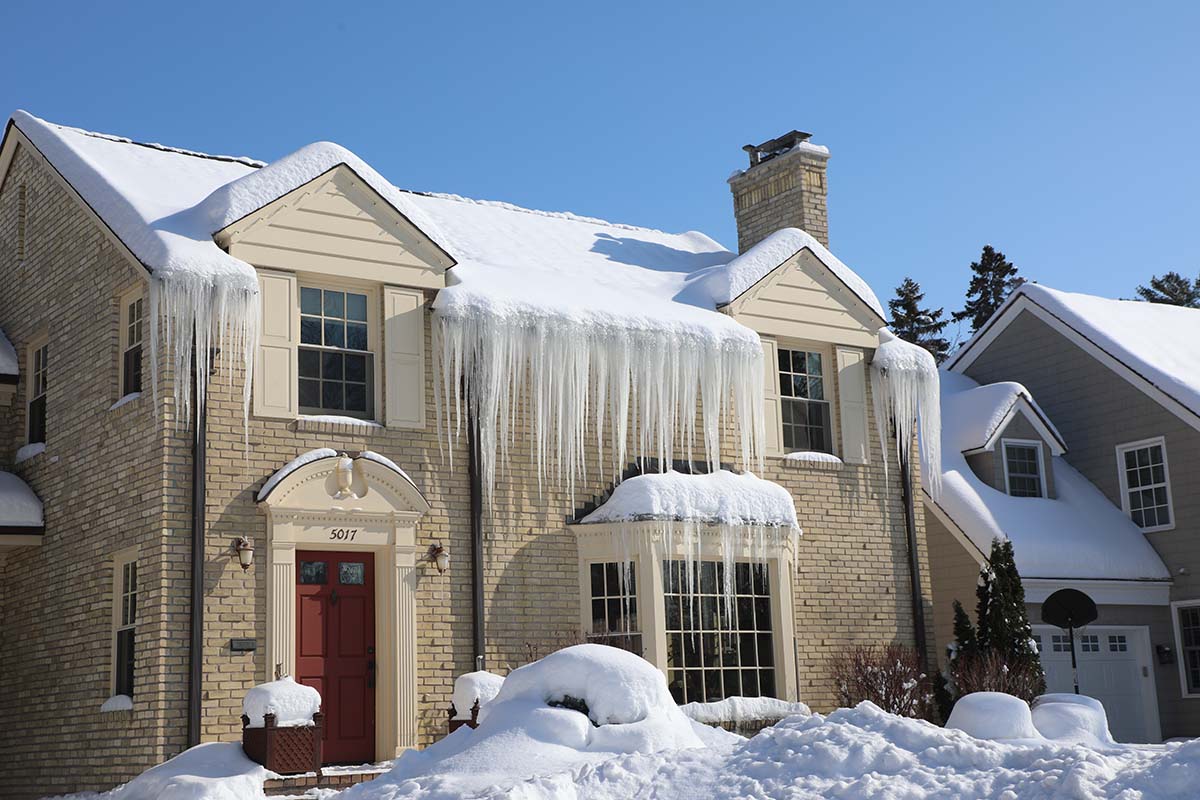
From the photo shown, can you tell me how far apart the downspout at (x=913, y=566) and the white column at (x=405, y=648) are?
693 cm

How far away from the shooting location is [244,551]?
1260cm

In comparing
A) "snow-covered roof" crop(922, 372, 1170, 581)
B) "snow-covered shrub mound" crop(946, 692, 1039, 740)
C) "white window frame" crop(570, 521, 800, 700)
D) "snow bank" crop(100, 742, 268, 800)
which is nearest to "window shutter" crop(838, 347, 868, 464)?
"white window frame" crop(570, 521, 800, 700)

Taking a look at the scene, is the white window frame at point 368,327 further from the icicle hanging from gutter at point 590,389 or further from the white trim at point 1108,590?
the white trim at point 1108,590

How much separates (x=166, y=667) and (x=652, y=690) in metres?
4.87

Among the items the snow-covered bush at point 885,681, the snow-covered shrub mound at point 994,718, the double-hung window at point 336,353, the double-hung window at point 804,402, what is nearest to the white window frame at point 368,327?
the double-hung window at point 336,353

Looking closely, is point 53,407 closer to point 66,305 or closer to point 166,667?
point 66,305


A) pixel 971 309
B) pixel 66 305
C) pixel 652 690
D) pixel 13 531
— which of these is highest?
pixel 971 309

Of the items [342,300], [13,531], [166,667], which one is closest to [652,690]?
[166,667]

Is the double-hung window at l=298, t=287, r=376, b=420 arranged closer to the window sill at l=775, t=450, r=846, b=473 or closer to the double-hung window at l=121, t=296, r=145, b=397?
the double-hung window at l=121, t=296, r=145, b=397

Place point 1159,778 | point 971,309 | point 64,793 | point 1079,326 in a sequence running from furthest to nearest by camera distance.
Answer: point 971,309 < point 1079,326 < point 64,793 < point 1159,778

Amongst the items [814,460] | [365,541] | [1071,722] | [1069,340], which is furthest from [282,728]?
[1069,340]

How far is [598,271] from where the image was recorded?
17281 mm

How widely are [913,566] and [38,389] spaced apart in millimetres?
10979

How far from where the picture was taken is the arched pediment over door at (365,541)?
12844 mm
